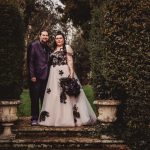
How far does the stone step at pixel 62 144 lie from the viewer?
931 cm

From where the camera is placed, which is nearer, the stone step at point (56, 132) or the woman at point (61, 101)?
the stone step at point (56, 132)

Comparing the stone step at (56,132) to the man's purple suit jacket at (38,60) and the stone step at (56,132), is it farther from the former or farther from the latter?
the man's purple suit jacket at (38,60)

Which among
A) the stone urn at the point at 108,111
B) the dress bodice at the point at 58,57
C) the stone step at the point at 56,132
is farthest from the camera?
the dress bodice at the point at 58,57

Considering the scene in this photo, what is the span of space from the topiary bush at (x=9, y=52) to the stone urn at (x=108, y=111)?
6.21 feet

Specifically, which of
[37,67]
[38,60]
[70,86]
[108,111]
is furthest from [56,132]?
[38,60]

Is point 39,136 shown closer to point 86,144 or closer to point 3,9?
point 86,144

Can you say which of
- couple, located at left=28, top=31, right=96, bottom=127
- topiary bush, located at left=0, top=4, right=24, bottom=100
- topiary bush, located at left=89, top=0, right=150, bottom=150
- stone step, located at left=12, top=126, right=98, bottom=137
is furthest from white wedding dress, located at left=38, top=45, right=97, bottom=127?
topiary bush, located at left=89, top=0, right=150, bottom=150

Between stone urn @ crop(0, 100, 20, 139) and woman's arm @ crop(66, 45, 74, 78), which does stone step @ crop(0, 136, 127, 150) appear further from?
woman's arm @ crop(66, 45, 74, 78)

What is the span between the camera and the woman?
35.7ft

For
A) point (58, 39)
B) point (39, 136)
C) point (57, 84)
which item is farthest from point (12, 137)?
point (58, 39)

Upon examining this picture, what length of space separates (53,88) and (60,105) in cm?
50

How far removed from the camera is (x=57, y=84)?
11.2 metres

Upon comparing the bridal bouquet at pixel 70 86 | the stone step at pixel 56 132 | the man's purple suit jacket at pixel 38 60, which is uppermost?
the man's purple suit jacket at pixel 38 60

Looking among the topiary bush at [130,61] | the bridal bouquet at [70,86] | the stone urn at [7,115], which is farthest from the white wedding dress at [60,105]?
the topiary bush at [130,61]
